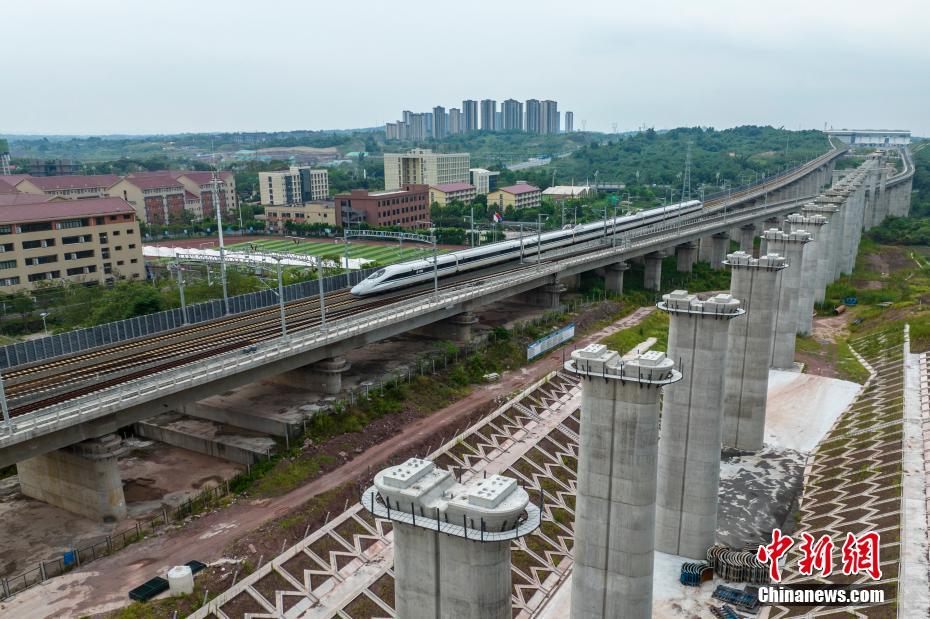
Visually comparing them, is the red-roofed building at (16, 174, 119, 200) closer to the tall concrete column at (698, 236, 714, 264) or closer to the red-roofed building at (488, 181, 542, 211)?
the red-roofed building at (488, 181, 542, 211)

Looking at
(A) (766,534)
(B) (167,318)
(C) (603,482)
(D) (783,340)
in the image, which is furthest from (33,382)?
(D) (783,340)

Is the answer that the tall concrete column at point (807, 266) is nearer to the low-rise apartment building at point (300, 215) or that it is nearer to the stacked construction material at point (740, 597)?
the stacked construction material at point (740, 597)

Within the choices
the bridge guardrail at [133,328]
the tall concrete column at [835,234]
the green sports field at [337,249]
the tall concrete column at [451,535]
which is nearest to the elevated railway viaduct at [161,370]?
the bridge guardrail at [133,328]

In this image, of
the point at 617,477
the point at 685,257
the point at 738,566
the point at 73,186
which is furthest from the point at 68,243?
the point at 738,566

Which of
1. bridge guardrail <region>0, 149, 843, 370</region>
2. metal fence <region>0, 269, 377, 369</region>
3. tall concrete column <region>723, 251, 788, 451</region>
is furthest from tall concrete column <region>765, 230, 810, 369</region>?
bridge guardrail <region>0, 149, 843, 370</region>

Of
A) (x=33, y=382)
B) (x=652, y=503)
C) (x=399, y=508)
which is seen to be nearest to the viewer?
(x=399, y=508)

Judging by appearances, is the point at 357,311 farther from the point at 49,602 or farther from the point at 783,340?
the point at 783,340
